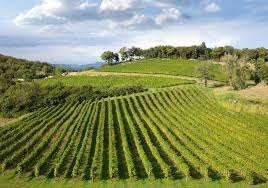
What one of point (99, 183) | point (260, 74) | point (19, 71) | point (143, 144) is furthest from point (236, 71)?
point (19, 71)

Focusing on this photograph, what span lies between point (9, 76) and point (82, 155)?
119680mm

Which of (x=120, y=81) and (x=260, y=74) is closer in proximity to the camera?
(x=260, y=74)

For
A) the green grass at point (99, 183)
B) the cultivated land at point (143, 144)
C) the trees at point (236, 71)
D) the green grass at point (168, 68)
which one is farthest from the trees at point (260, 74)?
the green grass at point (99, 183)

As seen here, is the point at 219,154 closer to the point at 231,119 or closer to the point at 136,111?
the point at 231,119

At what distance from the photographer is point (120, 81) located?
125 meters

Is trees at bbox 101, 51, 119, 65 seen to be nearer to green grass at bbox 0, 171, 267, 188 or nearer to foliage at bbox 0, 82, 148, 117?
foliage at bbox 0, 82, 148, 117

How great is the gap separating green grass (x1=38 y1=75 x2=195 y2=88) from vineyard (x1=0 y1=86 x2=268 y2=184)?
119 ft

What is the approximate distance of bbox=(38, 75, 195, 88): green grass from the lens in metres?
115

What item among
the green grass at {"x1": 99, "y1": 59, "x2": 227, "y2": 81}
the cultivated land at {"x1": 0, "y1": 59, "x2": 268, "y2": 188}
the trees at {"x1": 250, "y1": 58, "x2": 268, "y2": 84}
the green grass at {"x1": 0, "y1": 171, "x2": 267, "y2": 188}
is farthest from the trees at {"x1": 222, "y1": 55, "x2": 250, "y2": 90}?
the green grass at {"x1": 0, "y1": 171, "x2": 267, "y2": 188}

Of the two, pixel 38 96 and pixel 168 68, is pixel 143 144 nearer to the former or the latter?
pixel 38 96

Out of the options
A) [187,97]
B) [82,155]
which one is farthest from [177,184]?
[187,97]

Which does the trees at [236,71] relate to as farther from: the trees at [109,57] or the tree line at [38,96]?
the trees at [109,57]

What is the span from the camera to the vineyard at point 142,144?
41756mm

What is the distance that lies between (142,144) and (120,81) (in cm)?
7253
